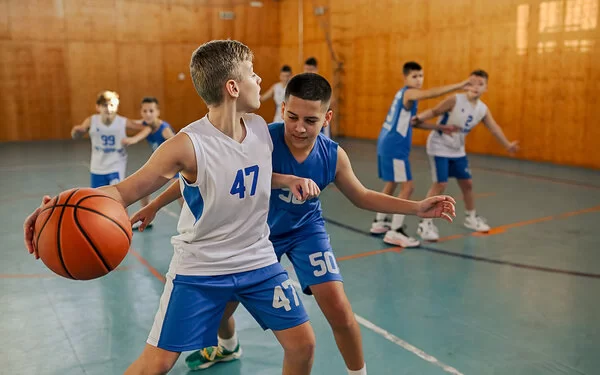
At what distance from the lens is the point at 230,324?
362 cm

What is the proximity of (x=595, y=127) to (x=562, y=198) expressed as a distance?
11.2ft

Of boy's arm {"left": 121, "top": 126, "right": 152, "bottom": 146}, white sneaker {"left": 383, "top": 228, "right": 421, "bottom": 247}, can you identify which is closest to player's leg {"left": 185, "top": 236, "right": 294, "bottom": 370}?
white sneaker {"left": 383, "top": 228, "right": 421, "bottom": 247}

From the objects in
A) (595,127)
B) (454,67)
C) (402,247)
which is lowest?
(402,247)

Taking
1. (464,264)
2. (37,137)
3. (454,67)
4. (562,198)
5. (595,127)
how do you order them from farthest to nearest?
(37,137) → (454,67) → (595,127) → (562,198) → (464,264)

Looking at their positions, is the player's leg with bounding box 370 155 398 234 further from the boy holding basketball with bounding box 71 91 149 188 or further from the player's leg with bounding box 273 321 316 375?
the player's leg with bounding box 273 321 316 375

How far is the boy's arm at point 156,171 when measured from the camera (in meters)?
2.25

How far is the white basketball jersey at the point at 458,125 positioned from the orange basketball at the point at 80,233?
5.08 m

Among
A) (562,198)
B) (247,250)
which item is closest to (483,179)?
(562,198)

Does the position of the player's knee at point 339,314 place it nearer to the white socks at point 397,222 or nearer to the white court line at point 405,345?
the white court line at point 405,345

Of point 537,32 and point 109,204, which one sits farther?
point 537,32

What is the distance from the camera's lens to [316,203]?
10.6ft

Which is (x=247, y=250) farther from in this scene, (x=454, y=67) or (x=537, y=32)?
(x=454, y=67)

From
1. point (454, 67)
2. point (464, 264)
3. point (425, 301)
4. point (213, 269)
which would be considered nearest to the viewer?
point (213, 269)

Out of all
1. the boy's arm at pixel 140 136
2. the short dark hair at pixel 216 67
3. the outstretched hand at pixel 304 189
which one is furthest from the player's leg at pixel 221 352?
the boy's arm at pixel 140 136
